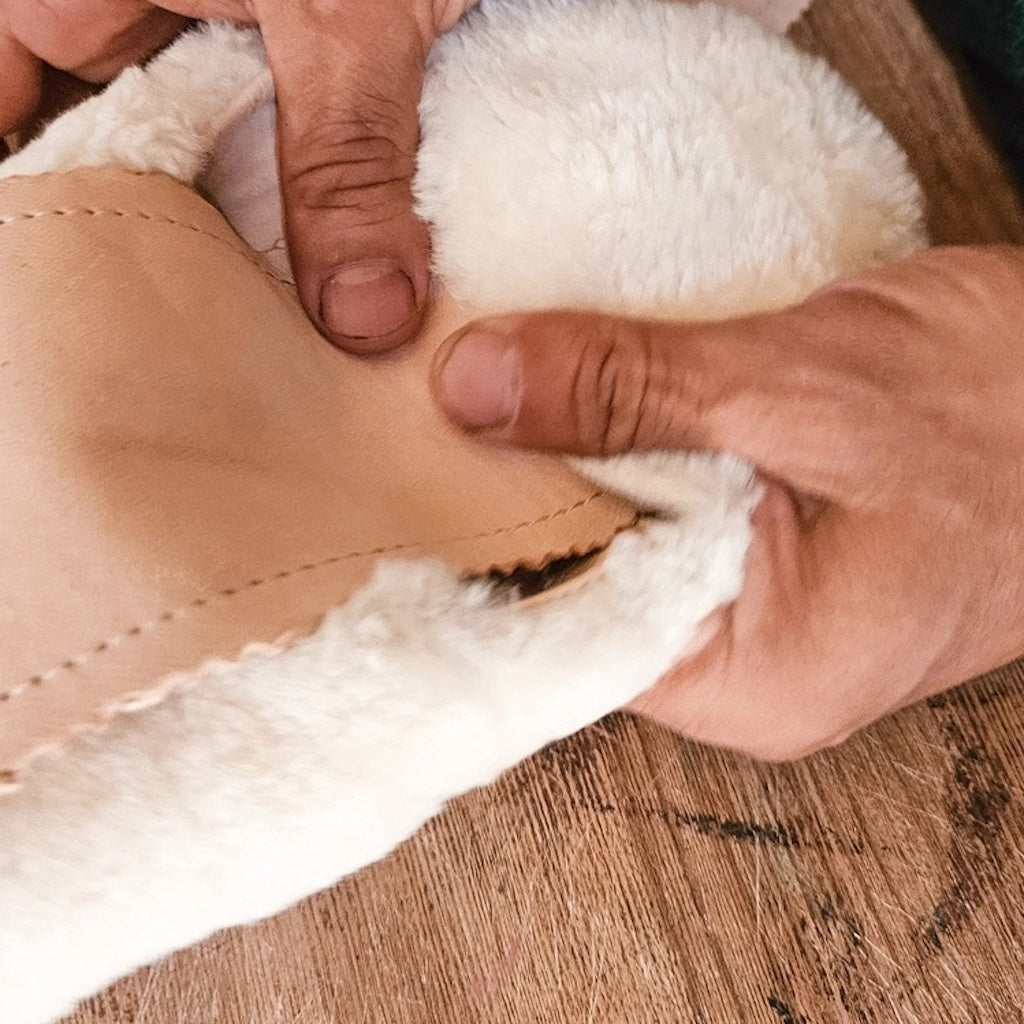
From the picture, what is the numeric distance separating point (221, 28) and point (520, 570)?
→ 29 cm

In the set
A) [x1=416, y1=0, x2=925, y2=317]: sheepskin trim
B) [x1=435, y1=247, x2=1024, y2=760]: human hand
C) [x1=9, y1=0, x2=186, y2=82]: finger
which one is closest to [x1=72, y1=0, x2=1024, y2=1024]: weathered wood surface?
[x1=435, y1=247, x2=1024, y2=760]: human hand

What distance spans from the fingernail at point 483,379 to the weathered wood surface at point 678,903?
A: 184mm

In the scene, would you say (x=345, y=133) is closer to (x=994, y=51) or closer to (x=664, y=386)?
(x=664, y=386)

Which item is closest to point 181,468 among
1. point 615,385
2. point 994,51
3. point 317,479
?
point 317,479

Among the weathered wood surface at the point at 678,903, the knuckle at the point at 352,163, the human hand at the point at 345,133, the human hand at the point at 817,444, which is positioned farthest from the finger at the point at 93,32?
the weathered wood surface at the point at 678,903

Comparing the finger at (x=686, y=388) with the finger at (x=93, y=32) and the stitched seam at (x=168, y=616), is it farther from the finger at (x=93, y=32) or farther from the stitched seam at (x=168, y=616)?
the finger at (x=93, y=32)

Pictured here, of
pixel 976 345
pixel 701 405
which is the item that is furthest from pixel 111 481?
pixel 976 345

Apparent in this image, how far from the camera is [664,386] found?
1.21 ft

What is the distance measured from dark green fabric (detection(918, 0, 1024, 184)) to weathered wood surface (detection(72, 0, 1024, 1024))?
30cm

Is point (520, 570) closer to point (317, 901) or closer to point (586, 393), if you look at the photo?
point (586, 393)

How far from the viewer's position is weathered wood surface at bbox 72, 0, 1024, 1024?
1.44ft

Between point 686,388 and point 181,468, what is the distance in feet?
0.61

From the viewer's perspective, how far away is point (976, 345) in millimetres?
395

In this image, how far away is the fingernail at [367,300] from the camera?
Result: 16.1 inches
